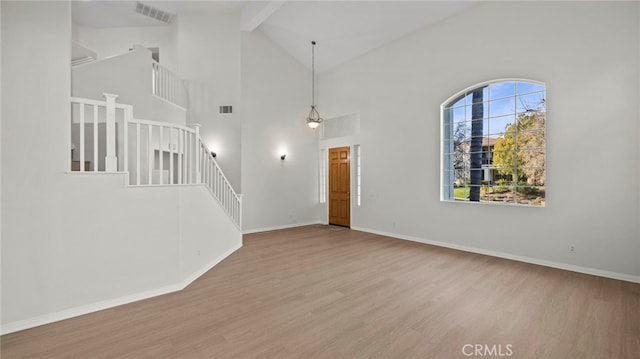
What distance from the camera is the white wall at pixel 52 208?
8.43 feet

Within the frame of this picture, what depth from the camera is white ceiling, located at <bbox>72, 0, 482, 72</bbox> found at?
559 cm

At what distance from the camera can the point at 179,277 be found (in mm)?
3492

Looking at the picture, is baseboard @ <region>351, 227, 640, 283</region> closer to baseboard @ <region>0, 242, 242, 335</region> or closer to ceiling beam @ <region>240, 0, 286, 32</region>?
baseboard @ <region>0, 242, 242, 335</region>

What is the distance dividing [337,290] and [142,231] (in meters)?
2.39

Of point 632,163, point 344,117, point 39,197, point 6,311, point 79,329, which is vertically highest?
point 344,117

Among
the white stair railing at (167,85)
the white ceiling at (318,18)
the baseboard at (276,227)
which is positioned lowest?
the baseboard at (276,227)

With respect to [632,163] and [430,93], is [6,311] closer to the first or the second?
[430,93]

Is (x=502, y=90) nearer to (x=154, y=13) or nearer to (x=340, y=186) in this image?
(x=340, y=186)

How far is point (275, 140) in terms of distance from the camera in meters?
7.66

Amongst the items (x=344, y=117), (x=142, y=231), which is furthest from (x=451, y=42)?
(x=142, y=231)

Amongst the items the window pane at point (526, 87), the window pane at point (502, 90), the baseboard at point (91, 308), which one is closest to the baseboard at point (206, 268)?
the baseboard at point (91, 308)

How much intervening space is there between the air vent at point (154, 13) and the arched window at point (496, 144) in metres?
7.21

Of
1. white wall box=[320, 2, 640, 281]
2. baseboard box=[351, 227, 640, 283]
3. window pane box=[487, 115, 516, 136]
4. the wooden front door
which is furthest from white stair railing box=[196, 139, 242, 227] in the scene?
window pane box=[487, 115, 516, 136]

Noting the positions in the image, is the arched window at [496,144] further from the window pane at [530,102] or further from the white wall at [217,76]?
the white wall at [217,76]
